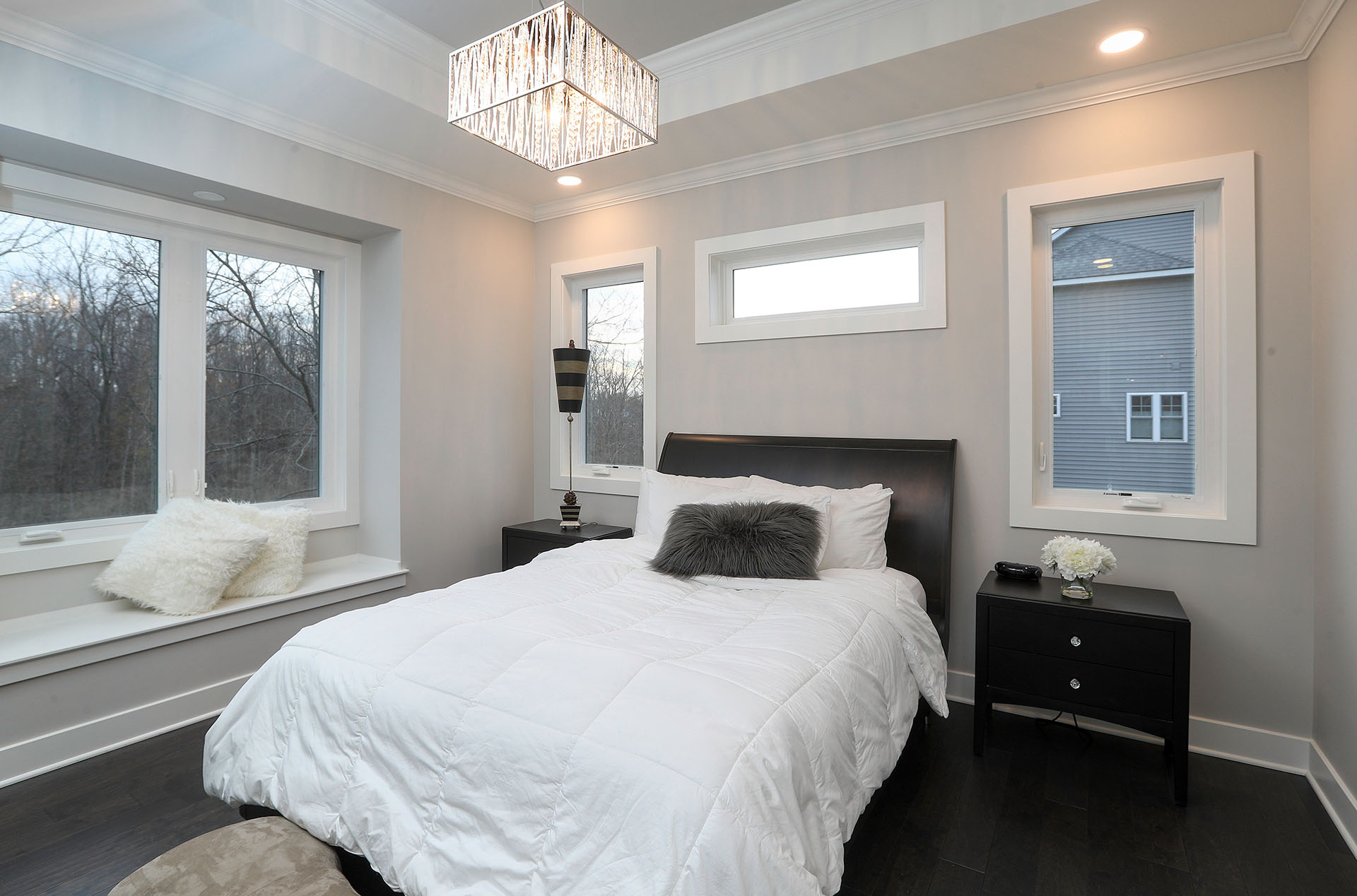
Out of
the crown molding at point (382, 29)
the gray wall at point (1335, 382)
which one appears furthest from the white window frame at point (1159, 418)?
the crown molding at point (382, 29)

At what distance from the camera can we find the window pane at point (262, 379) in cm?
328

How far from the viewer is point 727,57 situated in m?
2.95

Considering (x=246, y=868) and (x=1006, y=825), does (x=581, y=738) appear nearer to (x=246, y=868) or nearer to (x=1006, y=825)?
(x=246, y=868)

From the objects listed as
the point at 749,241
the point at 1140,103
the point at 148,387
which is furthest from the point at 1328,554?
the point at 148,387

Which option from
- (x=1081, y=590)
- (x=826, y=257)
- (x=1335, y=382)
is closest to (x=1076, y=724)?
(x=1081, y=590)

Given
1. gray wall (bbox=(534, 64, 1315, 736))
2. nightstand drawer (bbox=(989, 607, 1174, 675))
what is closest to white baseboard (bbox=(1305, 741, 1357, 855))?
gray wall (bbox=(534, 64, 1315, 736))

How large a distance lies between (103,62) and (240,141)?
1.60 ft

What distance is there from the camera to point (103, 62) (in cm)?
251

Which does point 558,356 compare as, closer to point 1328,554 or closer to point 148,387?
point 148,387

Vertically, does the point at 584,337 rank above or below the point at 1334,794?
above

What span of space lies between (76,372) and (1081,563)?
409cm

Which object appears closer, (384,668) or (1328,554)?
(384,668)

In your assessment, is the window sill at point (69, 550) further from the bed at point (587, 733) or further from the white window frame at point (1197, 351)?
the white window frame at point (1197, 351)

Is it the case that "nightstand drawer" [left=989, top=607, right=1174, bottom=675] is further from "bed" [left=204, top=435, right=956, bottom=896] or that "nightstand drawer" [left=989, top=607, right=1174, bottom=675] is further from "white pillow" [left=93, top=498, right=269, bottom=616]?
"white pillow" [left=93, top=498, right=269, bottom=616]
